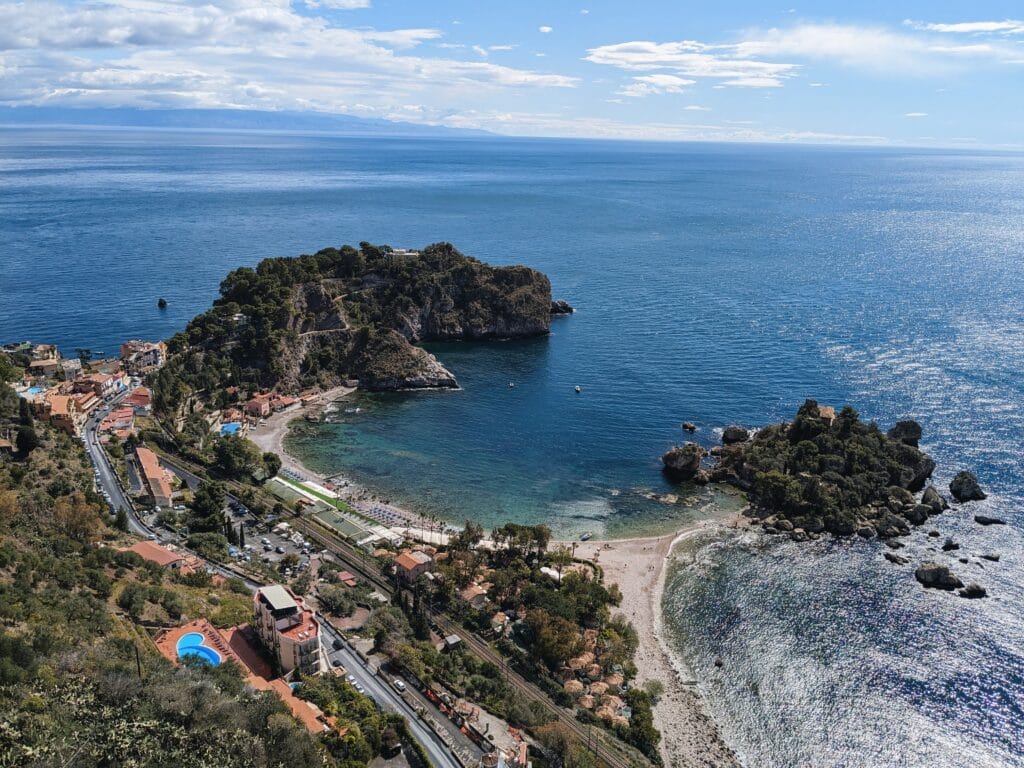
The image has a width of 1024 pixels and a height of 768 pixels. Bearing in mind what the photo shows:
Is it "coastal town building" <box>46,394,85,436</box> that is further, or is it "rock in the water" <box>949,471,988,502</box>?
"coastal town building" <box>46,394,85,436</box>

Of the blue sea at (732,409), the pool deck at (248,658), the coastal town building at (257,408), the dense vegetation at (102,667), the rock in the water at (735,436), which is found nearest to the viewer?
the dense vegetation at (102,667)

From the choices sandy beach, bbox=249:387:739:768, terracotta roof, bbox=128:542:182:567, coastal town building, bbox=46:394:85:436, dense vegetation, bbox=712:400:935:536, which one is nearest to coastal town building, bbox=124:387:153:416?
coastal town building, bbox=46:394:85:436

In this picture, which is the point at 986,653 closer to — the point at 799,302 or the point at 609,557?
the point at 609,557

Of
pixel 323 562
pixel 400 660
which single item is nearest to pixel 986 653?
pixel 400 660

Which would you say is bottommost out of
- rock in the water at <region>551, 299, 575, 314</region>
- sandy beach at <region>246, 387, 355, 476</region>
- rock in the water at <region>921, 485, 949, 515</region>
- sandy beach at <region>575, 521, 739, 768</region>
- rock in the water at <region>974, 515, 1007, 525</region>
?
sandy beach at <region>575, 521, 739, 768</region>

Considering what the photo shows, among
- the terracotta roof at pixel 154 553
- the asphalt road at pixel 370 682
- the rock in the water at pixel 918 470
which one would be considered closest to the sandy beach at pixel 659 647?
the asphalt road at pixel 370 682

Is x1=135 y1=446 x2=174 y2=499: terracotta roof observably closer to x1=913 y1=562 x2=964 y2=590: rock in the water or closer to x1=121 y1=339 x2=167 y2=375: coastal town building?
x1=121 y1=339 x2=167 y2=375: coastal town building

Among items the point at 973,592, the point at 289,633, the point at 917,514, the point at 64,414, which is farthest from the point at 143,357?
the point at 973,592

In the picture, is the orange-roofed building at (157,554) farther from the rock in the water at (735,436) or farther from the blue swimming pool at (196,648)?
the rock in the water at (735,436)
